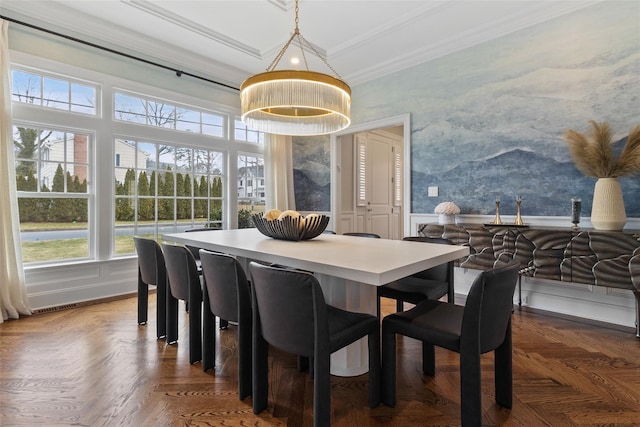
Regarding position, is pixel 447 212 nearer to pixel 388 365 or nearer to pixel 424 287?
pixel 424 287

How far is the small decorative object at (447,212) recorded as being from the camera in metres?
3.49

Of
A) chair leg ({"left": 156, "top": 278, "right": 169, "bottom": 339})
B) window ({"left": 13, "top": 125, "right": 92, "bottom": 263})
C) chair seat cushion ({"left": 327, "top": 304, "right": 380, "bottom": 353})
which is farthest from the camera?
window ({"left": 13, "top": 125, "right": 92, "bottom": 263})

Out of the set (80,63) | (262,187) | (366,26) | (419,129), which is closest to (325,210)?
(262,187)

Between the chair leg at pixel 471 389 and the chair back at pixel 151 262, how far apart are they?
2.14 m

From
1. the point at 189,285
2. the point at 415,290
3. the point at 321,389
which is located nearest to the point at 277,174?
the point at 189,285

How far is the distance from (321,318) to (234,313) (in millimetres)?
664

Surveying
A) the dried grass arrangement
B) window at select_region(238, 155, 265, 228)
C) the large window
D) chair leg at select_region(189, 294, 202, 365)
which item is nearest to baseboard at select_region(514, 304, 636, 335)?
the dried grass arrangement

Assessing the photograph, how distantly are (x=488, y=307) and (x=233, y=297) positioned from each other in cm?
122

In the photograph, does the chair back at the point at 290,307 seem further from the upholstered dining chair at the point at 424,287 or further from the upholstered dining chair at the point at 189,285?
the upholstered dining chair at the point at 424,287

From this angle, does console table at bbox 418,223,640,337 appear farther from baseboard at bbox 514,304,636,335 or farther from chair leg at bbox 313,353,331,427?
chair leg at bbox 313,353,331,427

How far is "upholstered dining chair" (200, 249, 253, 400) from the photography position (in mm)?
1635

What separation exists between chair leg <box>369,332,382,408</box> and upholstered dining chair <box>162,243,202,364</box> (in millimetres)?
1134

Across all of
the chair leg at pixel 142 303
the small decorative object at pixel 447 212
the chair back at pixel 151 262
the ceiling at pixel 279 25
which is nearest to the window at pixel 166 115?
the ceiling at pixel 279 25

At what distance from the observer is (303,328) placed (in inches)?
52.4
